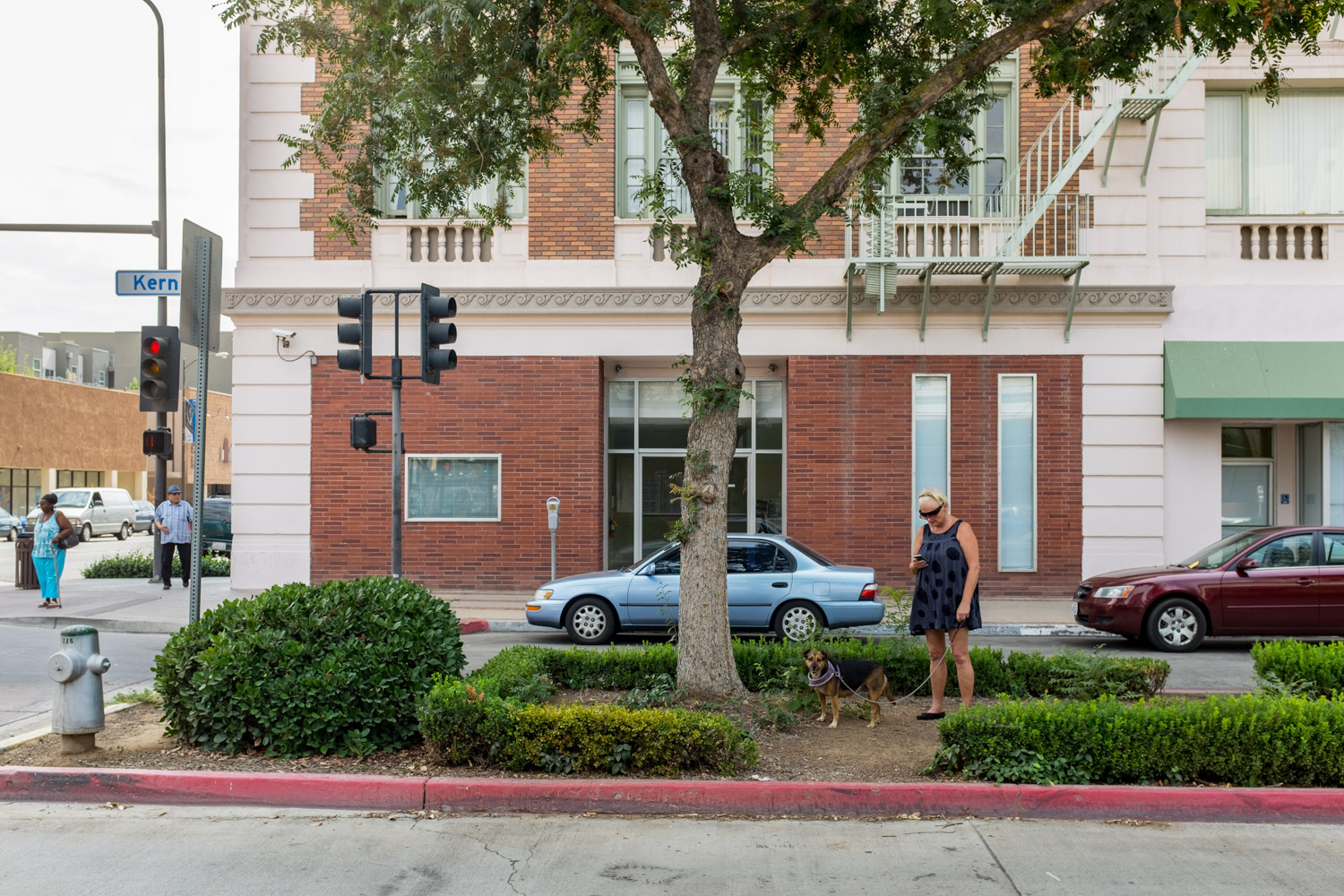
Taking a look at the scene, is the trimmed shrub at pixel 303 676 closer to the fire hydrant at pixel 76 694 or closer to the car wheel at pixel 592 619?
the fire hydrant at pixel 76 694

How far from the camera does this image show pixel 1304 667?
7.64 metres

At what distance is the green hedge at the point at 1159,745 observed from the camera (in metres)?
6.12

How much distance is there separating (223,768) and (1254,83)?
17264 millimetres

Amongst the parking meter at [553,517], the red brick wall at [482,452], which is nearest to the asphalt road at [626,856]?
the parking meter at [553,517]

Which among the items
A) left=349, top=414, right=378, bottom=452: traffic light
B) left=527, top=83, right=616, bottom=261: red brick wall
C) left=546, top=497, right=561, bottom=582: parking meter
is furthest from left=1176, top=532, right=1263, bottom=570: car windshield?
left=349, top=414, right=378, bottom=452: traffic light

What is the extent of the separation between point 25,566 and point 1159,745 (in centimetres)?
1927

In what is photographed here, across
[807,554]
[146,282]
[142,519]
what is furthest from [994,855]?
[142,519]

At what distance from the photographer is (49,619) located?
1466 cm

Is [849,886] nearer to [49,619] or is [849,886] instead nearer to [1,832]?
[1,832]

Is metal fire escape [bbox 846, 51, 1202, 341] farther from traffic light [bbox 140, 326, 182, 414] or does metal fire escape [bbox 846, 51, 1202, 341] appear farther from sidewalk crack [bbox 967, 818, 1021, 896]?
sidewalk crack [bbox 967, 818, 1021, 896]

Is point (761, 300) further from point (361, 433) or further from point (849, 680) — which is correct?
point (849, 680)

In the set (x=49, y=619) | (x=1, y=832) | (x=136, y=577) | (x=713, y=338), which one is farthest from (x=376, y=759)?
(x=136, y=577)

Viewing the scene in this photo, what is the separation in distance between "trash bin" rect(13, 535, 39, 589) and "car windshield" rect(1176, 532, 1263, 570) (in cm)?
1844

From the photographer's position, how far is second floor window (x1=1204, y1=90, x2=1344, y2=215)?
17.0m
